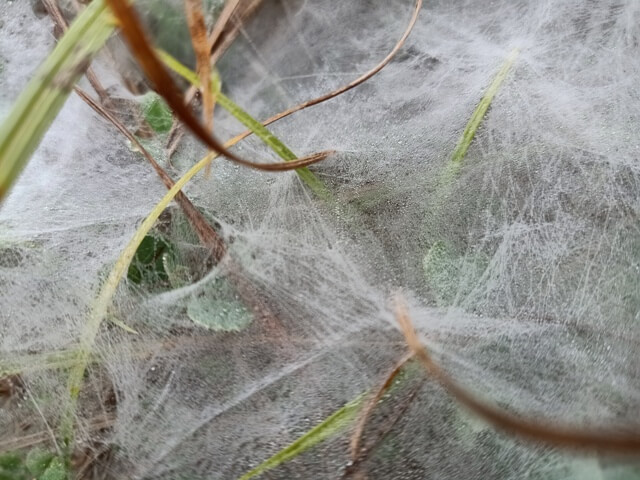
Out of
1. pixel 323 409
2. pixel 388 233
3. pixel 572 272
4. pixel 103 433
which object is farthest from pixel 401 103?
pixel 103 433

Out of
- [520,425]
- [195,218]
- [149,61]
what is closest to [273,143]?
[195,218]

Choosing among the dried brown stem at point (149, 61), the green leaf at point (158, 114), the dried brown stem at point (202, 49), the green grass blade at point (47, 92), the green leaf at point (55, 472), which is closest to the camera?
the dried brown stem at point (149, 61)

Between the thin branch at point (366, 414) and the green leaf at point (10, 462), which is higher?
the green leaf at point (10, 462)

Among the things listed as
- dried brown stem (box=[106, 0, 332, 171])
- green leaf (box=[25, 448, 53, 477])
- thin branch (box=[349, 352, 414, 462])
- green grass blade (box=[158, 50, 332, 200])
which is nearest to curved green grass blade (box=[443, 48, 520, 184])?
green grass blade (box=[158, 50, 332, 200])

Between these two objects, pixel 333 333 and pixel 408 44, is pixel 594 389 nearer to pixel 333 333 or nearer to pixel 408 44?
pixel 333 333

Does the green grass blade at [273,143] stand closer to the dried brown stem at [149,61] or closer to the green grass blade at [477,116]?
the green grass blade at [477,116]

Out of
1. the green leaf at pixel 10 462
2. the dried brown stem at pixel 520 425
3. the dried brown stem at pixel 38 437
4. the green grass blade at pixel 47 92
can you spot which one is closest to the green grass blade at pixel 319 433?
the dried brown stem at pixel 520 425

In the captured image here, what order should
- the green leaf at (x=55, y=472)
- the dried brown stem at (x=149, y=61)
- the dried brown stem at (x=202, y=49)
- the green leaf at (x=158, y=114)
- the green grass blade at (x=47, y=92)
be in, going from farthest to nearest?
1. the green leaf at (x=158, y=114)
2. the green leaf at (x=55, y=472)
3. the dried brown stem at (x=202, y=49)
4. the green grass blade at (x=47, y=92)
5. the dried brown stem at (x=149, y=61)
